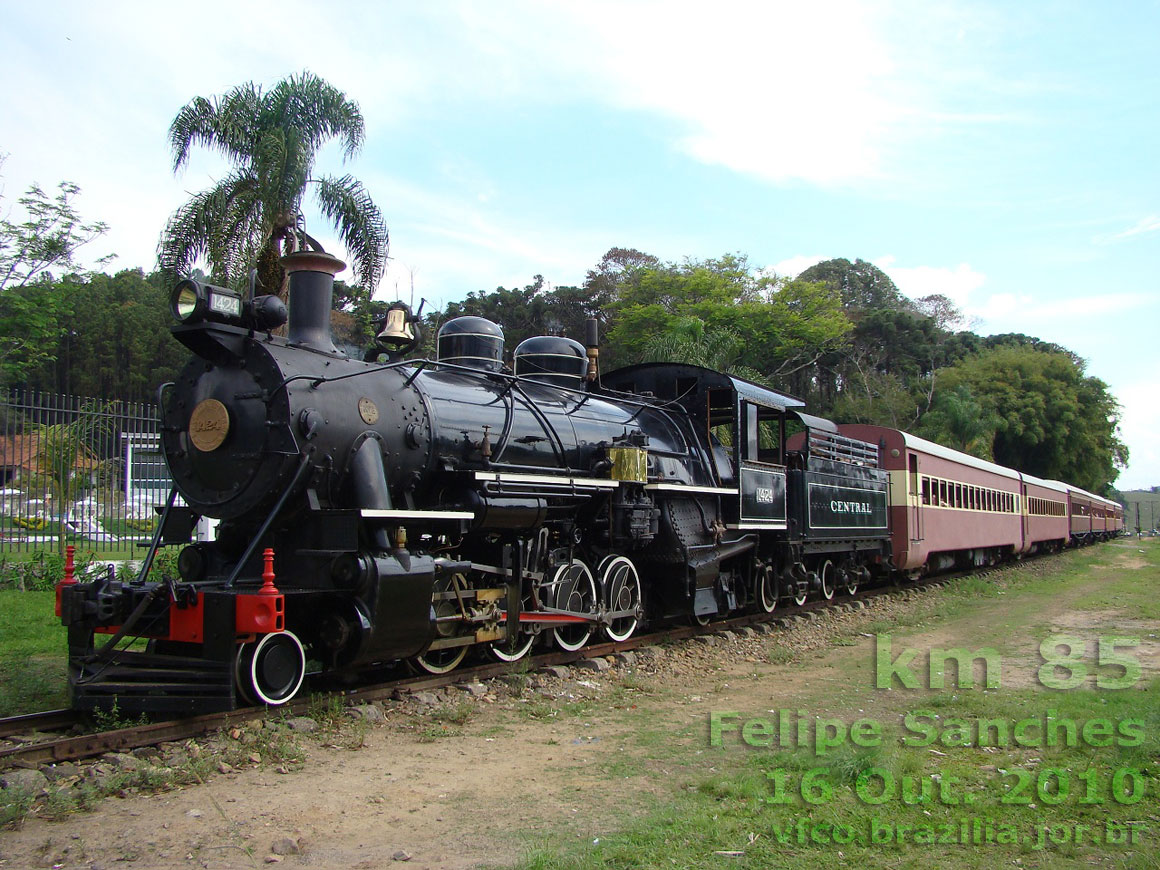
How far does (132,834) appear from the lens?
13.8 ft

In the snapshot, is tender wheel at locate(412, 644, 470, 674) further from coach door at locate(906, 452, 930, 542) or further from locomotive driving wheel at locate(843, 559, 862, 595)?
coach door at locate(906, 452, 930, 542)

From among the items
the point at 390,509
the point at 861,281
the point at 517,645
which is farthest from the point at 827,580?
the point at 861,281

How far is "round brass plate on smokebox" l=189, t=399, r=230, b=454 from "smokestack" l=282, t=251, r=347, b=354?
34.5 inches

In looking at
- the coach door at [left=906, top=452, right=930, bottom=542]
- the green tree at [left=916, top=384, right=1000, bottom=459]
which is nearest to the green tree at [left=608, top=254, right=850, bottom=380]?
the green tree at [left=916, top=384, right=1000, bottom=459]

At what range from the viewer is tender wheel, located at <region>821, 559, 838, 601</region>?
14.6 metres

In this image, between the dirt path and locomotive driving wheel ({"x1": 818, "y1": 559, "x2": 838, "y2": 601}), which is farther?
locomotive driving wheel ({"x1": 818, "y1": 559, "x2": 838, "y2": 601})

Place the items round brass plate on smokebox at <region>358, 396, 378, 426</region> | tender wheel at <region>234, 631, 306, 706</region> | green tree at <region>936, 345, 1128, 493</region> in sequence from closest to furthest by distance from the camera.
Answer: tender wheel at <region>234, 631, 306, 706</region> < round brass plate on smokebox at <region>358, 396, 378, 426</region> < green tree at <region>936, 345, 1128, 493</region>

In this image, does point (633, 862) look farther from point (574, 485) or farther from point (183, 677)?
point (574, 485)

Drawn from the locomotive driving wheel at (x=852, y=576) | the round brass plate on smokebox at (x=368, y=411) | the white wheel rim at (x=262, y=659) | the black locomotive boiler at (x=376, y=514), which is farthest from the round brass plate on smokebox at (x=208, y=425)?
the locomotive driving wheel at (x=852, y=576)

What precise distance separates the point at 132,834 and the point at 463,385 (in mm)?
4954

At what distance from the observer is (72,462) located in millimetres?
13422

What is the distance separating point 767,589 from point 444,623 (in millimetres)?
6805

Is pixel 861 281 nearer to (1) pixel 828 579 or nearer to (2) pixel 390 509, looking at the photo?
(1) pixel 828 579

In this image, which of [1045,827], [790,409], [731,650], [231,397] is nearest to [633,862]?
[1045,827]
